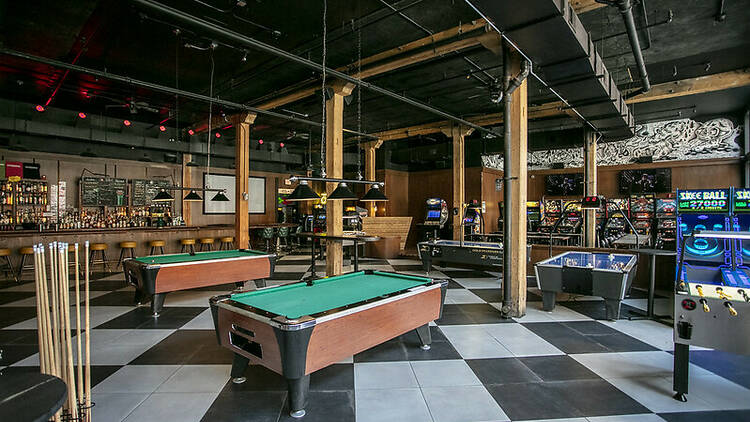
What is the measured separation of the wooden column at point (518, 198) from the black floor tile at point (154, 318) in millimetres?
4156

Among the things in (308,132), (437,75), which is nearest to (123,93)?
(308,132)

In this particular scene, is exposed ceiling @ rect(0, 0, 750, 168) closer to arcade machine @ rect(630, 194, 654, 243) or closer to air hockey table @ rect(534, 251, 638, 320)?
arcade machine @ rect(630, 194, 654, 243)

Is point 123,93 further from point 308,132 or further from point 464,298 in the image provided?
point 464,298

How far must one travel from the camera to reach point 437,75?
7102mm

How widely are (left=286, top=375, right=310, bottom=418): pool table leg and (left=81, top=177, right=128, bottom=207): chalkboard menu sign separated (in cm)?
1084

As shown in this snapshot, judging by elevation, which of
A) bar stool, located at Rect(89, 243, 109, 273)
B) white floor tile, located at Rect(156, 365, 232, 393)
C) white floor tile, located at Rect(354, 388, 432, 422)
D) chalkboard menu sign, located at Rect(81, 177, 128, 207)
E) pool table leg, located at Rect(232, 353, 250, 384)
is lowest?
white floor tile, located at Rect(354, 388, 432, 422)

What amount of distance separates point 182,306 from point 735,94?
1180 cm

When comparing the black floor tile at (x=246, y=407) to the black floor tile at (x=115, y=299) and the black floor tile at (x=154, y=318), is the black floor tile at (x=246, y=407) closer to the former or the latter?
the black floor tile at (x=154, y=318)

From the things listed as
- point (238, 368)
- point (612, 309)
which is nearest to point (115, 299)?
point (238, 368)

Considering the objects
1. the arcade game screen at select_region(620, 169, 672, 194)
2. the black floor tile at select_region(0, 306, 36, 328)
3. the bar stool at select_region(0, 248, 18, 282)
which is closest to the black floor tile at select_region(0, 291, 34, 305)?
the black floor tile at select_region(0, 306, 36, 328)

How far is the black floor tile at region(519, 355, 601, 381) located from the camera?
9.41 ft

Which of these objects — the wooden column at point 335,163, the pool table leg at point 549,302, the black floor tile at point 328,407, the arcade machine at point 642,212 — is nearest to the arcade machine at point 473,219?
the arcade machine at point 642,212

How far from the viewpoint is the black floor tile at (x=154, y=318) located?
4094mm

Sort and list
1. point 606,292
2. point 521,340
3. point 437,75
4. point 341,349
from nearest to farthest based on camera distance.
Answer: point 341,349
point 521,340
point 606,292
point 437,75
